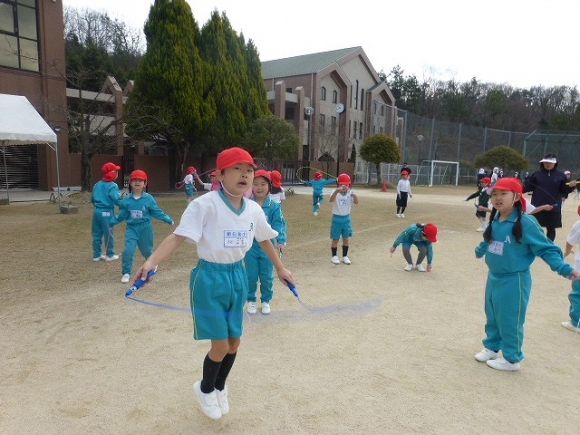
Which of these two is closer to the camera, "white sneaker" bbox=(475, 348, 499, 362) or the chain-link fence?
"white sneaker" bbox=(475, 348, 499, 362)

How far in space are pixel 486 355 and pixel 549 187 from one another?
184 inches

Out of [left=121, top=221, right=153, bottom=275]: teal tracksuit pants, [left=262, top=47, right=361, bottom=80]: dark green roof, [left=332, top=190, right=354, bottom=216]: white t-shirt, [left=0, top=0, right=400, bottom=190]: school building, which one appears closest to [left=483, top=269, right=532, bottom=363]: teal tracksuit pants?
[left=332, top=190, right=354, bottom=216]: white t-shirt

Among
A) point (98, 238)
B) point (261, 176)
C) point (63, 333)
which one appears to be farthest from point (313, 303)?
point (98, 238)

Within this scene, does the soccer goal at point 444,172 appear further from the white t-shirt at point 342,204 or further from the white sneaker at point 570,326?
the white sneaker at point 570,326

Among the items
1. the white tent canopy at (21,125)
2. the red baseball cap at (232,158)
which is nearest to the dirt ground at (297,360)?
the red baseball cap at (232,158)

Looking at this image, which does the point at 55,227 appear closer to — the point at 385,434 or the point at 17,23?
the point at 385,434

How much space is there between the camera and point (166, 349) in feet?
13.0

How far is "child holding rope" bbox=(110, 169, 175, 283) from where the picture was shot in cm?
604

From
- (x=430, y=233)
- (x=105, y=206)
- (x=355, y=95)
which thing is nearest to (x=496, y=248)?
(x=430, y=233)

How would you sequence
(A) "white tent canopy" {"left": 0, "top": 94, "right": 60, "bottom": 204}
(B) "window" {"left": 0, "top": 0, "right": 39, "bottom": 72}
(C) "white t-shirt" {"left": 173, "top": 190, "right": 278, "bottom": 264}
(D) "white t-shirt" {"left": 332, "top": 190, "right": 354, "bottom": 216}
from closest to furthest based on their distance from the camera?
(C) "white t-shirt" {"left": 173, "top": 190, "right": 278, "bottom": 264}
(D) "white t-shirt" {"left": 332, "top": 190, "right": 354, "bottom": 216}
(A) "white tent canopy" {"left": 0, "top": 94, "right": 60, "bottom": 204}
(B) "window" {"left": 0, "top": 0, "right": 39, "bottom": 72}

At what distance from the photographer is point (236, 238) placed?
A: 2807 millimetres

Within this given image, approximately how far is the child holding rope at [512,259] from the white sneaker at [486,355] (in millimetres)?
80

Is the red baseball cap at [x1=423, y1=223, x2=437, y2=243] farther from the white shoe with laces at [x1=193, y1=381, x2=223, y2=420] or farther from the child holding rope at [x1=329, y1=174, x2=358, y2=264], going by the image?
the white shoe with laces at [x1=193, y1=381, x2=223, y2=420]

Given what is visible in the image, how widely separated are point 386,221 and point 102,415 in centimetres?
1184
